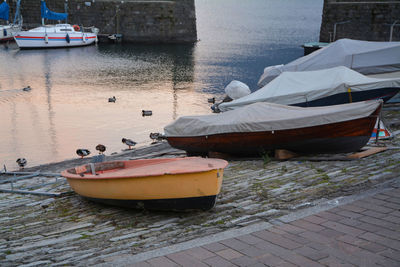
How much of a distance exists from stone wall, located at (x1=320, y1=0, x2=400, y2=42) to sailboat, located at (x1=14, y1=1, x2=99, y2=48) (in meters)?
25.3

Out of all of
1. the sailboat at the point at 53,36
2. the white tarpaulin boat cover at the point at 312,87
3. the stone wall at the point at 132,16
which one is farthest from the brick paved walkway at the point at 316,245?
the stone wall at the point at 132,16

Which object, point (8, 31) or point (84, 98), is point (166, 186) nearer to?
point (84, 98)

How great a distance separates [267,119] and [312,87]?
4.76m

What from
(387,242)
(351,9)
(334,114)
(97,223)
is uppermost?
(351,9)

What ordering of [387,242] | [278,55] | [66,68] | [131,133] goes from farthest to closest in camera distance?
[278,55] < [66,68] < [131,133] < [387,242]

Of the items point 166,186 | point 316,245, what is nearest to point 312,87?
point 166,186

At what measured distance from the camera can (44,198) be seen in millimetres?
8086

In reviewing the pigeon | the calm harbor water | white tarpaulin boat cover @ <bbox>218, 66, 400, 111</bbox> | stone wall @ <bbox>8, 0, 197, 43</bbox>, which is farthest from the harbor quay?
stone wall @ <bbox>8, 0, 197, 43</bbox>

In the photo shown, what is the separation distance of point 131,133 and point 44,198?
34.4ft

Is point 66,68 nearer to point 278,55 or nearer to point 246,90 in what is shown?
point 246,90

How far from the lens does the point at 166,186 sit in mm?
6305

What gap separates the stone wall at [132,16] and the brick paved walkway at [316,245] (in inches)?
1943

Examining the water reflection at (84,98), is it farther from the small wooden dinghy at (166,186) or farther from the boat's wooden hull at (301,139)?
the small wooden dinghy at (166,186)

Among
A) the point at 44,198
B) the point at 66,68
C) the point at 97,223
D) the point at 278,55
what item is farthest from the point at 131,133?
the point at 278,55
